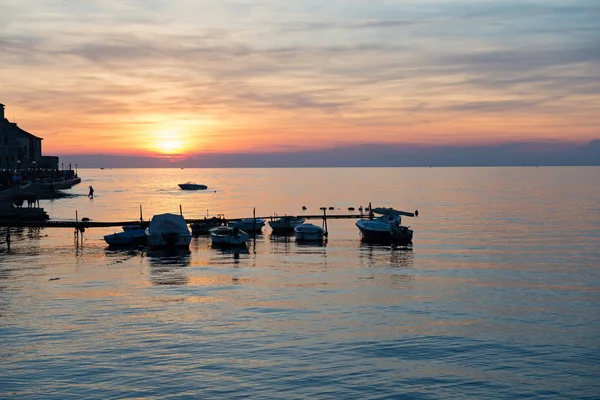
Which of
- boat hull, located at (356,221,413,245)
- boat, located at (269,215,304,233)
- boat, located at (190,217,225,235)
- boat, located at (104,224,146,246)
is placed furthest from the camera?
boat, located at (269,215,304,233)

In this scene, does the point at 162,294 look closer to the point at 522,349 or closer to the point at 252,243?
the point at 522,349

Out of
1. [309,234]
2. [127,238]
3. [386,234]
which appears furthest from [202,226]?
[386,234]

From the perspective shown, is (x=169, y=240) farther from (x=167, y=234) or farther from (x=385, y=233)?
(x=385, y=233)

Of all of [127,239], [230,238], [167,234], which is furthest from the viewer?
[127,239]

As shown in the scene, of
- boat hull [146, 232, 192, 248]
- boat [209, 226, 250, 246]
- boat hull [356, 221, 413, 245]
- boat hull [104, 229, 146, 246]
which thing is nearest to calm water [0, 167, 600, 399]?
boat hull [146, 232, 192, 248]

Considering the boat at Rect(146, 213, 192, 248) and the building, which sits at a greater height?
the building

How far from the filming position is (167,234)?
6744 centimetres

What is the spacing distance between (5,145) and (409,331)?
16114cm

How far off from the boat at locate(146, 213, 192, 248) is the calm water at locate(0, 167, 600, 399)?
2340mm

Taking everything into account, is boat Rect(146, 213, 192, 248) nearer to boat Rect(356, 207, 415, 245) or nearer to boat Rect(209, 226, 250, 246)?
boat Rect(209, 226, 250, 246)

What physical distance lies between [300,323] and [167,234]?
34.2 metres

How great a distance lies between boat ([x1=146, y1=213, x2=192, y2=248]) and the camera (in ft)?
221

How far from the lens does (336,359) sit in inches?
1185

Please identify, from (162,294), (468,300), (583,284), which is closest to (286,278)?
(162,294)
